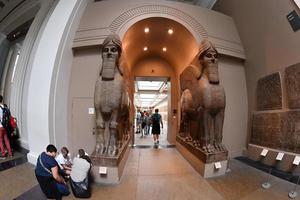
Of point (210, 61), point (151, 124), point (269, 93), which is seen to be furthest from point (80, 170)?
point (151, 124)

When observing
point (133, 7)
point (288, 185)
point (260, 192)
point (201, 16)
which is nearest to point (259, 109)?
point (288, 185)

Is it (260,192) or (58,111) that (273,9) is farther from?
(58,111)

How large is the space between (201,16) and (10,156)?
6838mm

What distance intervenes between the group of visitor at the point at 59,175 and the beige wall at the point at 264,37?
184 inches

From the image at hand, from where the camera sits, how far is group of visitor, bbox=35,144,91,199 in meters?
2.59

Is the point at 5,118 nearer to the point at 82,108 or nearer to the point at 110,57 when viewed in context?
the point at 82,108

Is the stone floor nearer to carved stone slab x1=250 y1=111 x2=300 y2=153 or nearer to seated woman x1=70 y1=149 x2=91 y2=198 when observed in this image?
seated woman x1=70 y1=149 x2=91 y2=198

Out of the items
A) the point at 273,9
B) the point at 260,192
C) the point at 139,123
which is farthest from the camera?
the point at 139,123

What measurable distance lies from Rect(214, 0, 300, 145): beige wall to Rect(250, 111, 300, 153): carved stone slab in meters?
0.40

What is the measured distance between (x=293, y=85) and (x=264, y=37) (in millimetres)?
1625

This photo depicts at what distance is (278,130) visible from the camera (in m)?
4.17

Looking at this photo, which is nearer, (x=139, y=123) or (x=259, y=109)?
(x=259, y=109)

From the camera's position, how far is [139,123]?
1175cm

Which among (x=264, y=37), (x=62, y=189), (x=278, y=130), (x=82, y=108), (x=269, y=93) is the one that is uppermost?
(x=264, y=37)
